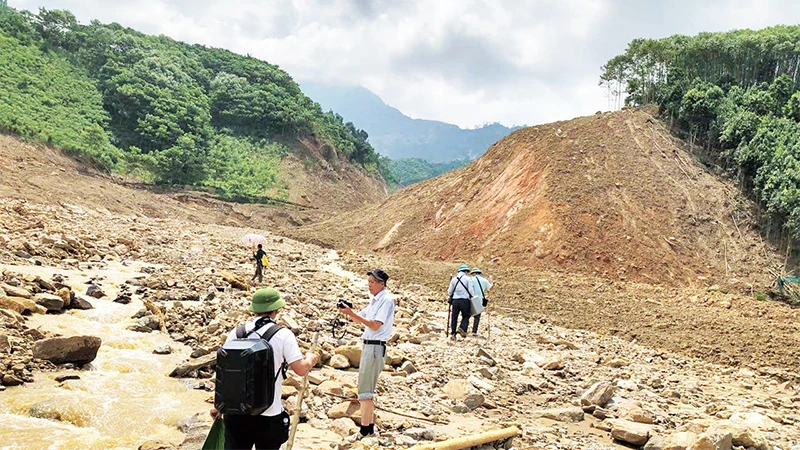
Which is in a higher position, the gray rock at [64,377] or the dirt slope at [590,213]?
the dirt slope at [590,213]

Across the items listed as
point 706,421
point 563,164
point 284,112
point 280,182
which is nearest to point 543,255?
point 563,164

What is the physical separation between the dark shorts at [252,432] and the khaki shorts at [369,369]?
80.5 inches

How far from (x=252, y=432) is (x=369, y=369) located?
2197 mm

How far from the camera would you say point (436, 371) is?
28.9ft

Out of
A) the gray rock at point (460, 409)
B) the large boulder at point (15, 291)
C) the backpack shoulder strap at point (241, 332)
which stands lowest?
the gray rock at point (460, 409)

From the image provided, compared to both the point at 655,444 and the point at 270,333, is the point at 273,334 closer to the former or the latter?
the point at 270,333

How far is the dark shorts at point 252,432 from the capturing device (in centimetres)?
384

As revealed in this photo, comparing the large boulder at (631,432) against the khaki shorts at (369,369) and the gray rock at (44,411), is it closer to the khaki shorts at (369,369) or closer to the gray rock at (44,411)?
the khaki shorts at (369,369)

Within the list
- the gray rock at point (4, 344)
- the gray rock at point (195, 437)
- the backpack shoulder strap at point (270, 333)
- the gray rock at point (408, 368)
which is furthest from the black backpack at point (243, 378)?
the gray rock at point (4, 344)

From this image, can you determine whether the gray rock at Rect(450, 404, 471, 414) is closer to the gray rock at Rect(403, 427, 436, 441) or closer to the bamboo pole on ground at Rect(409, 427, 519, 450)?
the bamboo pole on ground at Rect(409, 427, 519, 450)

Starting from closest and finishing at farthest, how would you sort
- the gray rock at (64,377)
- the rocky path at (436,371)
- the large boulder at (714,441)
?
the large boulder at (714,441) → the rocky path at (436,371) → the gray rock at (64,377)

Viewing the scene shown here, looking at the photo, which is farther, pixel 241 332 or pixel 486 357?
pixel 486 357

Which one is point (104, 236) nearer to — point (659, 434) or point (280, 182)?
point (659, 434)

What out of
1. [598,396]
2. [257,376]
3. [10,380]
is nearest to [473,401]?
[598,396]
